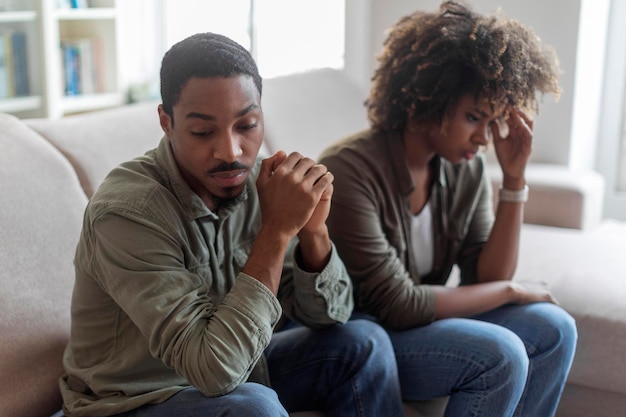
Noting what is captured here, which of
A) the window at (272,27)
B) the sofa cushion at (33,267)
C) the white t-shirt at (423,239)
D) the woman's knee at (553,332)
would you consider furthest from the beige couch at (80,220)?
the window at (272,27)

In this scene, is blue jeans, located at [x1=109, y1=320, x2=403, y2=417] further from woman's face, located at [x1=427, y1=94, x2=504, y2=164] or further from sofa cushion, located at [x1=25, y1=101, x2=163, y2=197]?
sofa cushion, located at [x1=25, y1=101, x2=163, y2=197]

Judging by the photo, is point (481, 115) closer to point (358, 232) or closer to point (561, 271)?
point (358, 232)

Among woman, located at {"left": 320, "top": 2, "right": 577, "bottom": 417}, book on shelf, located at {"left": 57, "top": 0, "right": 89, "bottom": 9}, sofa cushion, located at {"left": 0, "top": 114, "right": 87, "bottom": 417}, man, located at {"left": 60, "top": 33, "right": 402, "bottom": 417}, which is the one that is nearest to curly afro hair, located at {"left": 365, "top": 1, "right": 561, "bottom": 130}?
woman, located at {"left": 320, "top": 2, "right": 577, "bottom": 417}

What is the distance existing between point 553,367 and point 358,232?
0.46 m

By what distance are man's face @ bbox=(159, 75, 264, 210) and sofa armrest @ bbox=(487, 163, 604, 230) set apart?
4.47 feet

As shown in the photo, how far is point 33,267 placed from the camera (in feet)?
4.32

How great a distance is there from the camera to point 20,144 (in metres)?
1.43

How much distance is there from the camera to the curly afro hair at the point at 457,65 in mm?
1463

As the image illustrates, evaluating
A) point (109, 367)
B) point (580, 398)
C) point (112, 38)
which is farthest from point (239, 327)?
point (112, 38)

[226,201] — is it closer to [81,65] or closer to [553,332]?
[553,332]

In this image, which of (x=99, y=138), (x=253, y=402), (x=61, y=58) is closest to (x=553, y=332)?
(x=253, y=402)

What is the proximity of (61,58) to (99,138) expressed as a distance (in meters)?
1.93

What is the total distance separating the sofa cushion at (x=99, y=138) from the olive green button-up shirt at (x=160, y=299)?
0.35 m

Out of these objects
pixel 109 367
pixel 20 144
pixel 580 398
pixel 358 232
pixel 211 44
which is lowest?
pixel 580 398
